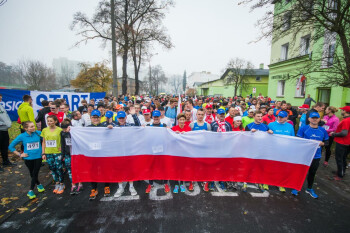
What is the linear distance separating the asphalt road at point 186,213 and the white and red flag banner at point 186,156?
44 centimetres

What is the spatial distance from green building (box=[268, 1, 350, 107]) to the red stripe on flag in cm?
646

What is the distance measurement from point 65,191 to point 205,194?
3.53 m

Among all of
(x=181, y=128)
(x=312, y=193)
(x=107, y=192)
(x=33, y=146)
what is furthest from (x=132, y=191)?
(x=312, y=193)

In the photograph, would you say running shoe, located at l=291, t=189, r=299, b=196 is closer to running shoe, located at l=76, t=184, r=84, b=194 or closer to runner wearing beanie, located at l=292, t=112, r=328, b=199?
runner wearing beanie, located at l=292, t=112, r=328, b=199

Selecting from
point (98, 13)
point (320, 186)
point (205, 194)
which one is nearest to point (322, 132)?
point (320, 186)

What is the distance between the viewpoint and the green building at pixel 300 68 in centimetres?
957

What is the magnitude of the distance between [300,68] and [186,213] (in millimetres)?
9114

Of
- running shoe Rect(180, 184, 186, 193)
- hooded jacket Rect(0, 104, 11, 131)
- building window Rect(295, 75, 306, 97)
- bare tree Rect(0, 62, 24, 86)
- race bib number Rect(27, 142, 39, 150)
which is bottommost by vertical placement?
running shoe Rect(180, 184, 186, 193)

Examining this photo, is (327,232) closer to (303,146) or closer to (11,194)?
(303,146)

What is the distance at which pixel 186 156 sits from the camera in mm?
4266

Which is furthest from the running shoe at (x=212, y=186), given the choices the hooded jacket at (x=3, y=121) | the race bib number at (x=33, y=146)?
the hooded jacket at (x=3, y=121)

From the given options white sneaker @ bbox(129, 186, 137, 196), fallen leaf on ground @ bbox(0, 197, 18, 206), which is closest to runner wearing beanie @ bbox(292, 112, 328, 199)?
white sneaker @ bbox(129, 186, 137, 196)

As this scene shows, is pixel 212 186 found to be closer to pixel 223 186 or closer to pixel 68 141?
pixel 223 186

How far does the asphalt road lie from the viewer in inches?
123
